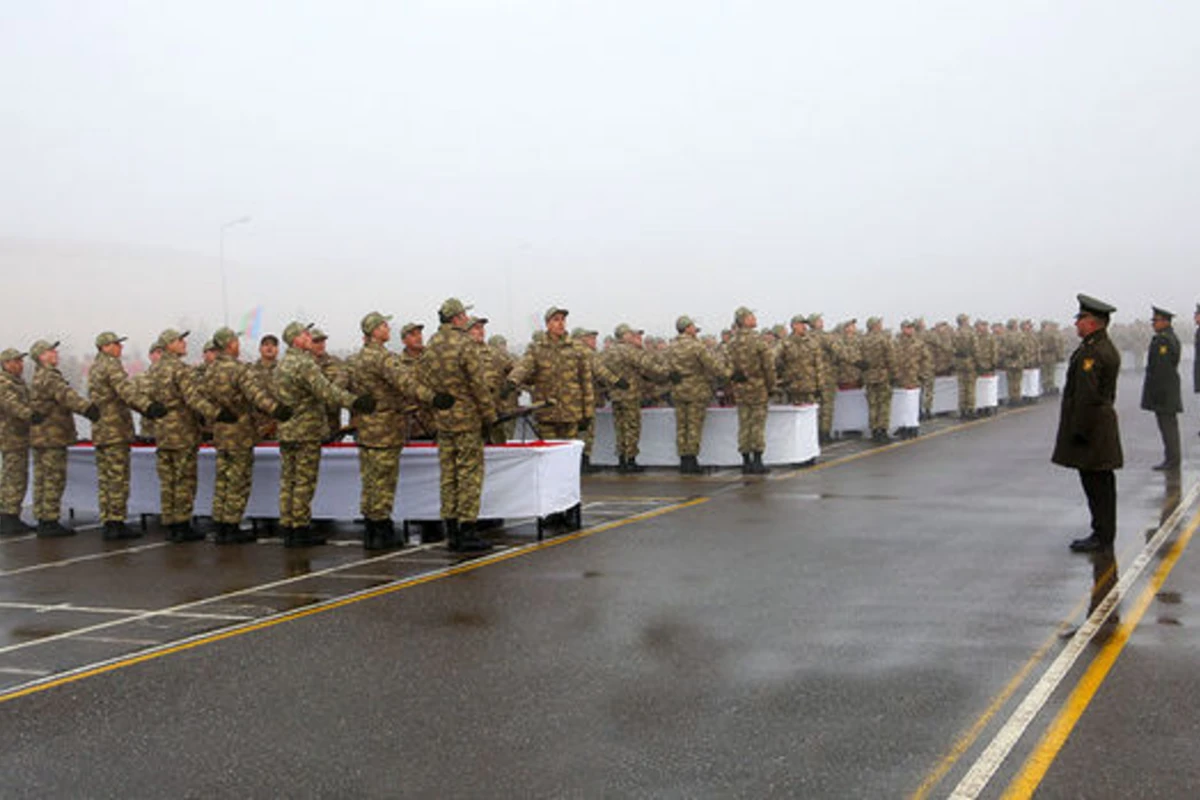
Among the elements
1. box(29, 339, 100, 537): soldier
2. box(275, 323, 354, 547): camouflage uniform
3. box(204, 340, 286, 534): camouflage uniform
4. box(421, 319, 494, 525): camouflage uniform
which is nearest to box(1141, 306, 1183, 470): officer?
box(421, 319, 494, 525): camouflage uniform

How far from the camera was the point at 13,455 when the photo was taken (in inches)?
531

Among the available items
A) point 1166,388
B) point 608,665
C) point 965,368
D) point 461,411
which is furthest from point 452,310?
point 965,368

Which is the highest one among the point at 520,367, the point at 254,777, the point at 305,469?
the point at 520,367

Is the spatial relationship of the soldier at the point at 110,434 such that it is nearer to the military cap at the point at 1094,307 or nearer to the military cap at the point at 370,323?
the military cap at the point at 370,323

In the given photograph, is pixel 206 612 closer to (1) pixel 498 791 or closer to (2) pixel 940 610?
(1) pixel 498 791

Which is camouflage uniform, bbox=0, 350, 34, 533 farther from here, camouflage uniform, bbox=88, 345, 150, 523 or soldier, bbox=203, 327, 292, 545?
soldier, bbox=203, 327, 292, 545

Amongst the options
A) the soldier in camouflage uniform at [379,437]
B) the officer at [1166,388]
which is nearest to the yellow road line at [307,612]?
the soldier in camouflage uniform at [379,437]

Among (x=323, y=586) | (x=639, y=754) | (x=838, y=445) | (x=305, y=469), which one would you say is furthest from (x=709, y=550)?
(x=838, y=445)

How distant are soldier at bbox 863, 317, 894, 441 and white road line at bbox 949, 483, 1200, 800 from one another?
11.9m

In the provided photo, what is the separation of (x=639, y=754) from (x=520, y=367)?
8.54 meters

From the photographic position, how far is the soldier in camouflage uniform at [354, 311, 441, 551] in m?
11.2

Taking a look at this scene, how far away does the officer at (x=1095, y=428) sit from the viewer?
378 inches

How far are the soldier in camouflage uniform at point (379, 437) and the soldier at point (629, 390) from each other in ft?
21.2

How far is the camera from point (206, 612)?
28.2 ft
